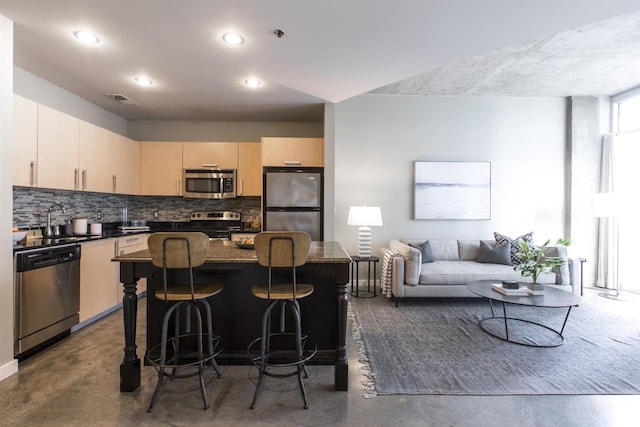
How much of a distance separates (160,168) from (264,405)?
12.5 feet

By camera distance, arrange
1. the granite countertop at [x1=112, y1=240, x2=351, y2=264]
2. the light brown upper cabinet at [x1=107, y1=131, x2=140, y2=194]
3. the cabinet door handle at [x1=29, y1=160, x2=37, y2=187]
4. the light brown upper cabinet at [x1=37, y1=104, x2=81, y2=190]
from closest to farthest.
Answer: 1. the granite countertop at [x1=112, y1=240, x2=351, y2=264]
2. the cabinet door handle at [x1=29, y1=160, x2=37, y2=187]
3. the light brown upper cabinet at [x1=37, y1=104, x2=81, y2=190]
4. the light brown upper cabinet at [x1=107, y1=131, x2=140, y2=194]

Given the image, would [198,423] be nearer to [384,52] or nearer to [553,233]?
[384,52]

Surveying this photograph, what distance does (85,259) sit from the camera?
3053mm

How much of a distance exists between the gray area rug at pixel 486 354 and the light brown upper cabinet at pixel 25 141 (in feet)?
11.0

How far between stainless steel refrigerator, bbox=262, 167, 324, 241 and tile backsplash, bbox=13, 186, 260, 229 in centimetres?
101

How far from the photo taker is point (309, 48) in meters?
2.59

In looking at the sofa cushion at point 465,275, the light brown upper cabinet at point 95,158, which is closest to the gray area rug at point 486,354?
the sofa cushion at point 465,275

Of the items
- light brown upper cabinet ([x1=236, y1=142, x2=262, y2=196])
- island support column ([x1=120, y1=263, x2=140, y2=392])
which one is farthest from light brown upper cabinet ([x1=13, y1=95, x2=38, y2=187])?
light brown upper cabinet ([x1=236, y1=142, x2=262, y2=196])

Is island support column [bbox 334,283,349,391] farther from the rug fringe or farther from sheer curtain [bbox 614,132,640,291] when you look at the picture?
sheer curtain [bbox 614,132,640,291]

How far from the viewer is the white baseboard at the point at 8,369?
7.11 ft

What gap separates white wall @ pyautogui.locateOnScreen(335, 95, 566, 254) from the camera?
469cm

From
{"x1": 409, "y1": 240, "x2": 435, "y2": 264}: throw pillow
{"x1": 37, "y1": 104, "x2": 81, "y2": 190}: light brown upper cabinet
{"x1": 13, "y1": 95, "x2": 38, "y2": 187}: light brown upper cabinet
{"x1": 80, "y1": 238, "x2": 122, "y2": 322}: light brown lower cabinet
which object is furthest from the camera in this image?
{"x1": 409, "y1": 240, "x2": 435, "y2": 264}: throw pillow

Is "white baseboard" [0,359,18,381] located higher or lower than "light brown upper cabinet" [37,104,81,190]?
lower

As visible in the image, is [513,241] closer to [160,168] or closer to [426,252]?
[426,252]
